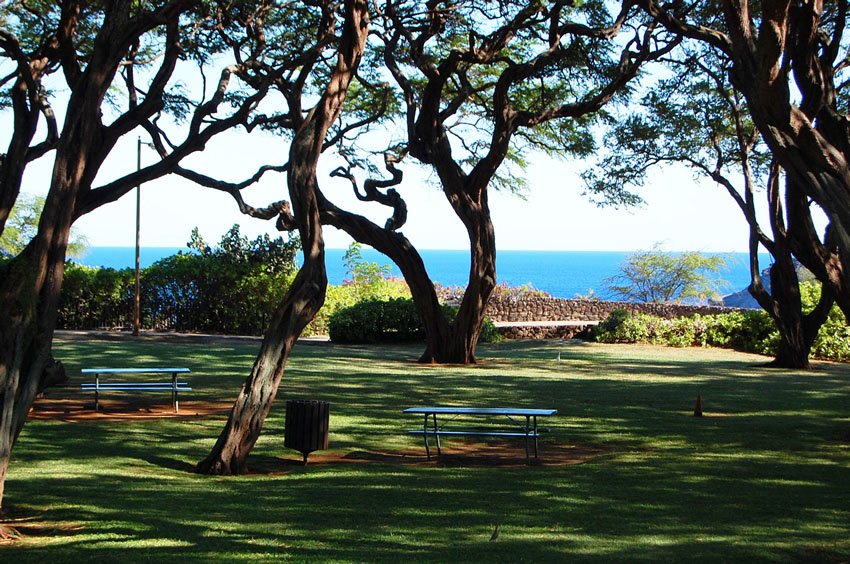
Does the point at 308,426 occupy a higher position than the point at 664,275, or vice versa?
the point at 664,275

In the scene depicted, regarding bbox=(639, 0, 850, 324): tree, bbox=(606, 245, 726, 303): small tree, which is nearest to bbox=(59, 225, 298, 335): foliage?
bbox=(639, 0, 850, 324): tree

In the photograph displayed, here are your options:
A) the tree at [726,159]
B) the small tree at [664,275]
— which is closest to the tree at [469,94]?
the tree at [726,159]

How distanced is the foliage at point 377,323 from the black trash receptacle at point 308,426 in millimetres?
17222

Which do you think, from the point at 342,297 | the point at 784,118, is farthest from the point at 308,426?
the point at 342,297

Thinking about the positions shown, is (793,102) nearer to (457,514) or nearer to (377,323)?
(457,514)

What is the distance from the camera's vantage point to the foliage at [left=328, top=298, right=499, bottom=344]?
28.5 metres

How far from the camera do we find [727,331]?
29328mm

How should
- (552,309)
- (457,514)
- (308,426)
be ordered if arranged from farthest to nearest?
(552,309), (308,426), (457,514)

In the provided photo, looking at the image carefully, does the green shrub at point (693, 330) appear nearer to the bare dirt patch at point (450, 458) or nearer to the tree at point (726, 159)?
the tree at point (726, 159)

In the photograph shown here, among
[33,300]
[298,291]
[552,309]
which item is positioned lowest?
[33,300]

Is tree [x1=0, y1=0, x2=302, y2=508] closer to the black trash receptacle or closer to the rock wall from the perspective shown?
the black trash receptacle

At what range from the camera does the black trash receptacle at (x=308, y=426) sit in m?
10.9

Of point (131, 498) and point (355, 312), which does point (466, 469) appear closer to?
point (131, 498)

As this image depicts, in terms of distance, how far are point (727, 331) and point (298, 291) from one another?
70.7ft
